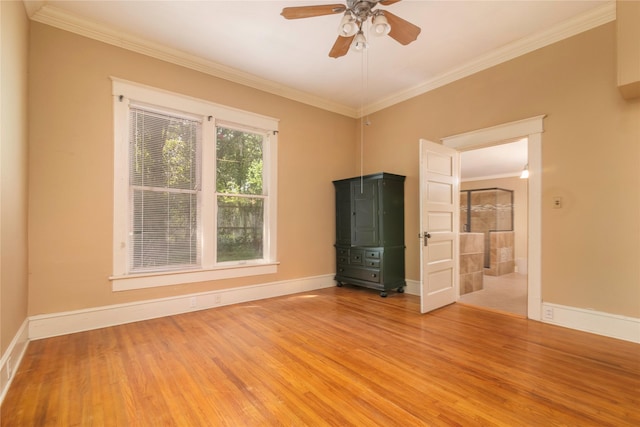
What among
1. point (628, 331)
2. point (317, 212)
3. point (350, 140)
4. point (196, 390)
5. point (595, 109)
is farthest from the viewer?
point (350, 140)

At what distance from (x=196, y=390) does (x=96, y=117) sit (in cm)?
288

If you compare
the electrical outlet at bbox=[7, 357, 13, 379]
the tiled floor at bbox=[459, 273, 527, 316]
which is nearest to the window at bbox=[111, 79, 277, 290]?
the electrical outlet at bbox=[7, 357, 13, 379]

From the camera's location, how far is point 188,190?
12.2ft

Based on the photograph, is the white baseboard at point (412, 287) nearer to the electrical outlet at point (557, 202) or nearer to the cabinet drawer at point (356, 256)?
the cabinet drawer at point (356, 256)

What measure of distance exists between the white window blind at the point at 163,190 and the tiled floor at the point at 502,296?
12.4 ft

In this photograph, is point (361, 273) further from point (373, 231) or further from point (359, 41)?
point (359, 41)

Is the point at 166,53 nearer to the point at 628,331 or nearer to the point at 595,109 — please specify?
the point at 595,109

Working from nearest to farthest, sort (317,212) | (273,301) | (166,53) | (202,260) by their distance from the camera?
(166,53)
(202,260)
(273,301)
(317,212)

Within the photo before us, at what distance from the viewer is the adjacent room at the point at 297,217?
6.58ft

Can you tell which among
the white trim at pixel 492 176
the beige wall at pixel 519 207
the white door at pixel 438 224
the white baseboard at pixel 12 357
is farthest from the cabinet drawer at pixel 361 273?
the white trim at pixel 492 176

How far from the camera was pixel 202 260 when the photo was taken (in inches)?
150

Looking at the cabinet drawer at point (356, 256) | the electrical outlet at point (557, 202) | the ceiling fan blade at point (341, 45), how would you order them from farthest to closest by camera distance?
1. the cabinet drawer at point (356, 256)
2. the electrical outlet at point (557, 202)
3. the ceiling fan blade at point (341, 45)

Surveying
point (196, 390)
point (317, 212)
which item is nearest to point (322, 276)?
point (317, 212)

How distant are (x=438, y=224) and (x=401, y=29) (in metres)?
2.30
